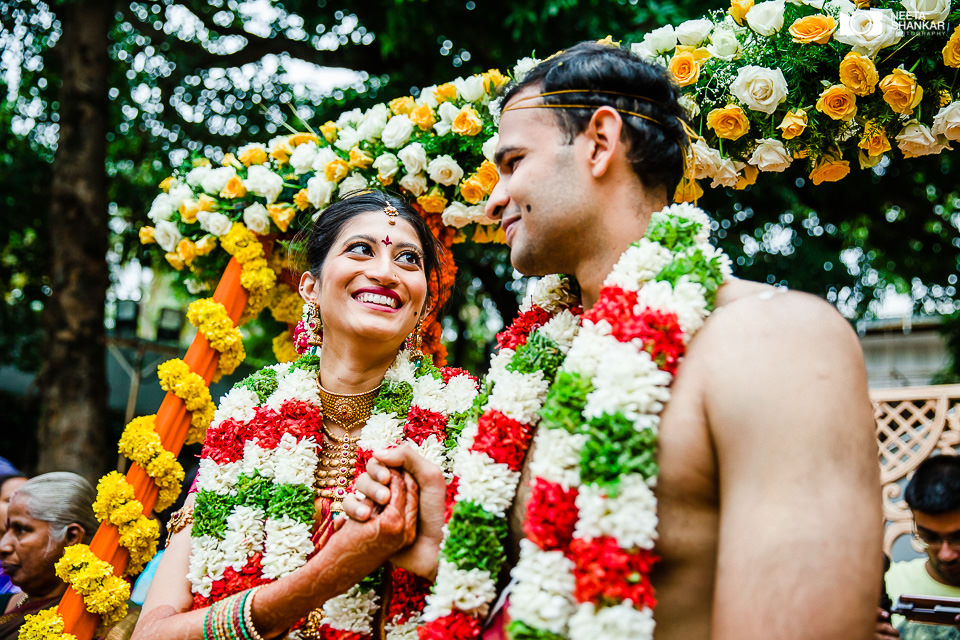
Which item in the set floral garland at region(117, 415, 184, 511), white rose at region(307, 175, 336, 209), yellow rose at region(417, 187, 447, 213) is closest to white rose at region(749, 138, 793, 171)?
yellow rose at region(417, 187, 447, 213)

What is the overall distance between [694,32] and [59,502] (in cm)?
413

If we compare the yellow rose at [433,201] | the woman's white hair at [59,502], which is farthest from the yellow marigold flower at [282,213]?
the woman's white hair at [59,502]

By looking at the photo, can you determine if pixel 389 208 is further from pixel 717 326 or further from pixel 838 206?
pixel 838 206

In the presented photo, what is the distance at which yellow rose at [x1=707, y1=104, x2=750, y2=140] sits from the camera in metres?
3.05

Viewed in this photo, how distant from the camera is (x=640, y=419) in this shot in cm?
177

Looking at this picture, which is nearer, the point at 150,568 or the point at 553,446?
the point at 553,446

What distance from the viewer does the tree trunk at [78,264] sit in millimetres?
7363

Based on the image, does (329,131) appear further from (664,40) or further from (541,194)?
(541,194)

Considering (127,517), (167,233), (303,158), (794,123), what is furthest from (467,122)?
(127,517)

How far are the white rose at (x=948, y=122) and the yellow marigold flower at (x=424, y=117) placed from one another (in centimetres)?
225

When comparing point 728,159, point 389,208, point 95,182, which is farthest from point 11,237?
point 728,159

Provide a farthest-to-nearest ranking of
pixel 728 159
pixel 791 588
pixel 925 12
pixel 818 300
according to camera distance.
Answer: pixel 728 159, pixel 925 12, pixel 818 300, pixel 791 588

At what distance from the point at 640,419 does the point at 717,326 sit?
0.30 meters

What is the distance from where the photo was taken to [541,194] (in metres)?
2.14
